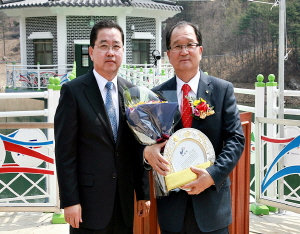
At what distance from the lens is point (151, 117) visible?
199cm

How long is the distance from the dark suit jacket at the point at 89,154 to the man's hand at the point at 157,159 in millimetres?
235

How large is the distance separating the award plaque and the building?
17.5 m

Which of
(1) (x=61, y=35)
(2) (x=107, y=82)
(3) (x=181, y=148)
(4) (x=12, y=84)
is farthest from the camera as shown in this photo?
(1) (x=61, y=35)

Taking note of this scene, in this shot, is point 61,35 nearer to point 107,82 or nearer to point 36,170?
point 36,170

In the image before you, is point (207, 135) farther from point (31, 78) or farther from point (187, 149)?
point (31, 78)

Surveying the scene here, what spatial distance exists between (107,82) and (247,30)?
136ft

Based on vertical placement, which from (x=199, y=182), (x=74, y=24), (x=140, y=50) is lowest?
(x=199, y=182)

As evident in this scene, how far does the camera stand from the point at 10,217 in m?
4.44

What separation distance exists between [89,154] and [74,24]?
61.6 ft

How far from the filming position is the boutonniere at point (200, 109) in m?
2.08

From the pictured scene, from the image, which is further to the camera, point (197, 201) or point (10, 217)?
point (10, 217)

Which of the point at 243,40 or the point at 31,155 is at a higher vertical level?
the point at 243,40

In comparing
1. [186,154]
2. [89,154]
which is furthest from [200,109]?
[89,154]

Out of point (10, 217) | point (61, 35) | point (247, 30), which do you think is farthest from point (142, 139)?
point (247, 30)
